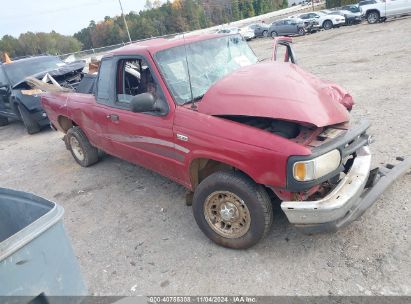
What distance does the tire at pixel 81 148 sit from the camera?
562cm

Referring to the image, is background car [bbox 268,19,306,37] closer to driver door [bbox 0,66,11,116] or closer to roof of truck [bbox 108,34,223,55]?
driver door [bbox 0,66,11,116]

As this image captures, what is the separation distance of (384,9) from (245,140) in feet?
79.1

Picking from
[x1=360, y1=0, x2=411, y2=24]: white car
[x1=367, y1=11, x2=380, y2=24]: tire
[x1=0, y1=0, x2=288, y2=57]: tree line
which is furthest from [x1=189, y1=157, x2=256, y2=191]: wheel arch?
[x1=0, y1=0, x2=288, y2=57]: tree line

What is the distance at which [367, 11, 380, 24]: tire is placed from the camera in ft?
75.8

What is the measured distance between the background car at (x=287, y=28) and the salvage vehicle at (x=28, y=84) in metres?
21.2

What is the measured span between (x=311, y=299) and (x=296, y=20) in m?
28.1

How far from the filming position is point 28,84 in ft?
26.5

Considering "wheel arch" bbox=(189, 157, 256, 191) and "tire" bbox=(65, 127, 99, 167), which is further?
"tire" bbox=(65, 127, 99, 167)

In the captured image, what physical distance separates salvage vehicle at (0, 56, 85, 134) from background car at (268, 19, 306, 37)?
2122 cm

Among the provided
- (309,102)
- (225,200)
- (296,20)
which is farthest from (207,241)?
(296,20)

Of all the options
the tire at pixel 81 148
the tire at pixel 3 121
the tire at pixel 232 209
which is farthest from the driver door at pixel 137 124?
the tire at pixel 3 121

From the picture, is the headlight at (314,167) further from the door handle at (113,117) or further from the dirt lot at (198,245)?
the door handle at (113,117)

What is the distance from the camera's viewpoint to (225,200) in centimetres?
320

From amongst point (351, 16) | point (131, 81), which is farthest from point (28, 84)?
point (351, 16)
